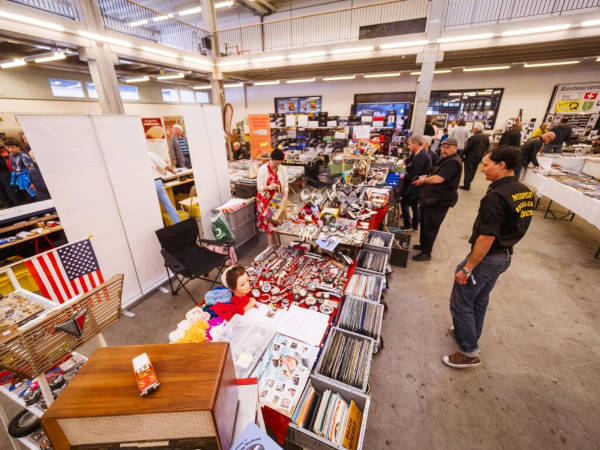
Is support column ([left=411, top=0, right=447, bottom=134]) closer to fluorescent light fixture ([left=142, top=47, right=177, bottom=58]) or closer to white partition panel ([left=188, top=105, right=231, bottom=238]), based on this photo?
white partition panel ([left=188, top=105, right=231, bottom=238])

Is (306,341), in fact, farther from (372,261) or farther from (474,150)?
(474,150)

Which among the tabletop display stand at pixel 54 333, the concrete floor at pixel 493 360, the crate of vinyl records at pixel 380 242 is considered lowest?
the concrete floor at pixel 493 360

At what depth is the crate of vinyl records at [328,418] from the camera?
143 cm

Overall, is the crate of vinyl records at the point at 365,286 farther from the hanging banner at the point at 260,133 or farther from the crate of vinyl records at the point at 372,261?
the hanging banner at the point at 260,133

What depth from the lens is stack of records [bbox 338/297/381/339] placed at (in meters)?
2.14

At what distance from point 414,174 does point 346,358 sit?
3.82 metres

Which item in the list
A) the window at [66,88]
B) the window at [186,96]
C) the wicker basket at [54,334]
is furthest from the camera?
the window at [186,96]

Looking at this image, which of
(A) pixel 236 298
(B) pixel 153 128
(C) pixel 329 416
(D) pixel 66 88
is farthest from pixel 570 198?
(D) pixel 66 88

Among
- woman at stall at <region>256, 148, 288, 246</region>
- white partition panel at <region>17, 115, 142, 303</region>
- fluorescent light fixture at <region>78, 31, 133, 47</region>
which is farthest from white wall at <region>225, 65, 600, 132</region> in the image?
white partition panel at <region>17, 115, 142, 303</region>

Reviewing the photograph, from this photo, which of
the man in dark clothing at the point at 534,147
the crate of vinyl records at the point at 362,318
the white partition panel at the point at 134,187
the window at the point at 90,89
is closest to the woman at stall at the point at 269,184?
the white partition panel at the point at 134,187

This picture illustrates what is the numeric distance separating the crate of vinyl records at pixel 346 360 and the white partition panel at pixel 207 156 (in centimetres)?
315

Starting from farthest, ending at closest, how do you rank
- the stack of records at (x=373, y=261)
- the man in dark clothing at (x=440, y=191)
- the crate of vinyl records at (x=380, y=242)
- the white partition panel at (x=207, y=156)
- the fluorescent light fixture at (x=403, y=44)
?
1. the fluorescent light fixture at (x=403, y=44)
2. the white partition panel at (x=207, y=156)
3. the man in dark clothing at (x=440, y=191)
4. the crate of vinyl records at (x=380, y=242)
5. the stack of records at (x=373, y=261)

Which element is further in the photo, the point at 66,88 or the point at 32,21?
the point at 66,88

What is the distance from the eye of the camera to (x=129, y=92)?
1302 cm
